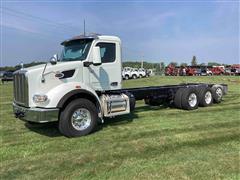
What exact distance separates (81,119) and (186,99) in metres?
5.08

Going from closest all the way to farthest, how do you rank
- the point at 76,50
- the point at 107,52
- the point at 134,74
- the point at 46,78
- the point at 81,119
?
the point at 46,78 < the point at 81,119 < the point at 76,50 < the point at 107,52 < the point at 134,74

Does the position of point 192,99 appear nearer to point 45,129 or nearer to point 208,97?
point 208,97

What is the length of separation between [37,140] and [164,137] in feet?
10.2

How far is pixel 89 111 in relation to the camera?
27.7 ft

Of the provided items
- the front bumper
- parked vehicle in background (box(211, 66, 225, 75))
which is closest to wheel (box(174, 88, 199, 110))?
the front bumper

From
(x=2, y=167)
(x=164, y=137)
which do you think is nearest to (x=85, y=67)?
(x=164, y=137)

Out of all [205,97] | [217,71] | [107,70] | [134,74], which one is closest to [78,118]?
[107,70]

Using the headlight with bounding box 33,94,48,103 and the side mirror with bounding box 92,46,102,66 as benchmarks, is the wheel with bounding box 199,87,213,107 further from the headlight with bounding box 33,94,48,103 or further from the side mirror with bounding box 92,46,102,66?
the headlight with bounding box 33,94,48,103

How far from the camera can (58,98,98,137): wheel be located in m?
8.02

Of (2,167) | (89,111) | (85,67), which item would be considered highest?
(85,67)

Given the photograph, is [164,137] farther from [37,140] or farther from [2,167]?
[2,167]

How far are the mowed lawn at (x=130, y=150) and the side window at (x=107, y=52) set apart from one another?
195 centimetres

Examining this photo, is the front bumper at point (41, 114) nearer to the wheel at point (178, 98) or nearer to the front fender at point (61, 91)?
the front fender at point (61, 91)

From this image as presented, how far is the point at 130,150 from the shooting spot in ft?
22.1
